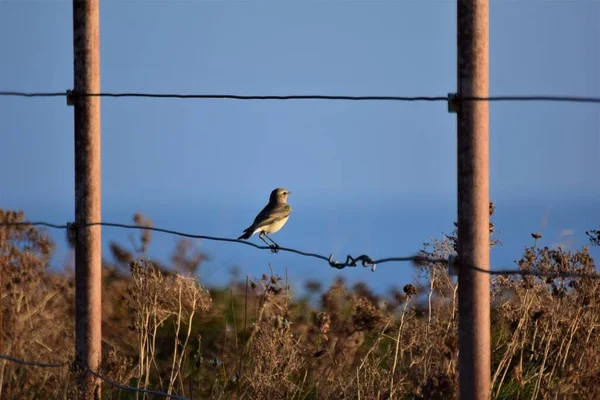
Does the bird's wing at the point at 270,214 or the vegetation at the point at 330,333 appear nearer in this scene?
the vegetation at the point at 330,333

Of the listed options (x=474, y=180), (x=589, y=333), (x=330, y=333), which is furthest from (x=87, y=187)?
(x=589, y=333)

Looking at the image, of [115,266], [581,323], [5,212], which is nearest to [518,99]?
[581,323]

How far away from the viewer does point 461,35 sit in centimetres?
424

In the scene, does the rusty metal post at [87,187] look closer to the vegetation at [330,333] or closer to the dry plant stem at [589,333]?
the vegetation at [330,333]

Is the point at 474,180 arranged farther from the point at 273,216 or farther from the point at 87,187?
the point at 273,216

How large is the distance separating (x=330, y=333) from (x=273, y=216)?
2944 mm

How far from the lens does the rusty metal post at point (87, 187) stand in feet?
19.5

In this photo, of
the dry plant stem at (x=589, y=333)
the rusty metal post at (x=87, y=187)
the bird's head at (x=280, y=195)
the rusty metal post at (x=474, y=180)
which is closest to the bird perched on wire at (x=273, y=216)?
the bird's head at (x=280, y=195)

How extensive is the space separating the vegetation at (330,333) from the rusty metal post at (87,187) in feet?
0.63

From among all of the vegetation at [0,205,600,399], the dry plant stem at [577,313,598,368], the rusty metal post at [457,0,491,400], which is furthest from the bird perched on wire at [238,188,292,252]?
the rusty metal post at [457,0,491,400]

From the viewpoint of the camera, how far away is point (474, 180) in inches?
165

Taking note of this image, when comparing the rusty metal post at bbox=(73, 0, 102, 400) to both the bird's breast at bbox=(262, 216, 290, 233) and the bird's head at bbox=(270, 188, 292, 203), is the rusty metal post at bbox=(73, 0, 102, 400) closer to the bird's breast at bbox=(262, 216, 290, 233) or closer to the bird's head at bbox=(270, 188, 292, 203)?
the bird's breast at bbox=(262, 216, 290, 233)

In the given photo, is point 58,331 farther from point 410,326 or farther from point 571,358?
point 571,358

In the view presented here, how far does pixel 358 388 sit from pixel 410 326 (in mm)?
435
